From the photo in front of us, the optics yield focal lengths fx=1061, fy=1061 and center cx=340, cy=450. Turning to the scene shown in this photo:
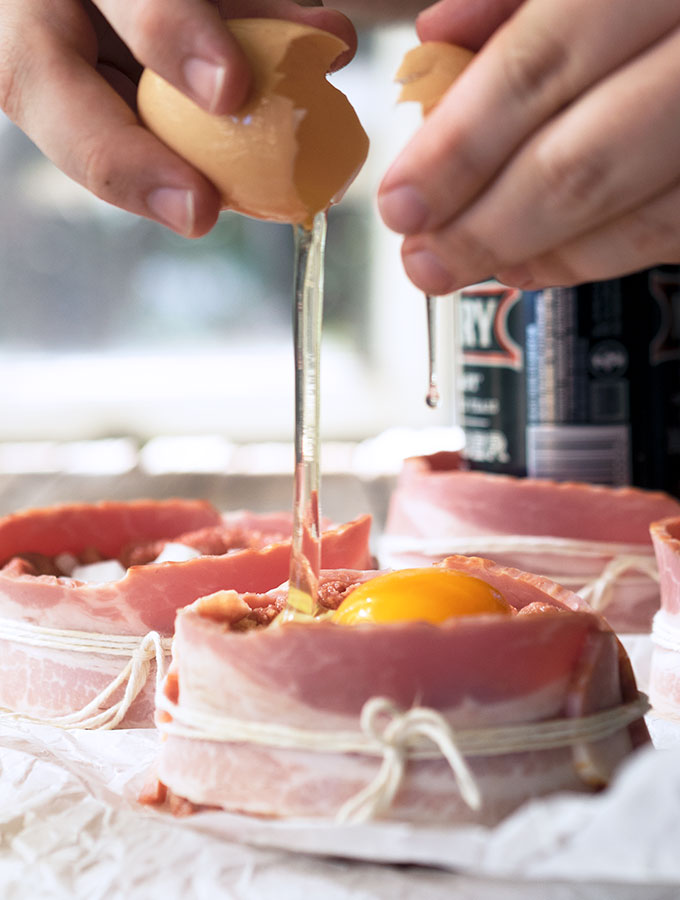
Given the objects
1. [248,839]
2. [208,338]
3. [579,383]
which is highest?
[208,338]

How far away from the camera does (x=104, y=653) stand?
649 mm

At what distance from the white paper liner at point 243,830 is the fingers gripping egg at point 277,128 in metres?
0.28


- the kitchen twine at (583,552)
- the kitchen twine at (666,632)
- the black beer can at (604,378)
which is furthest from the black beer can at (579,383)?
the kitchen twine at (666,632)

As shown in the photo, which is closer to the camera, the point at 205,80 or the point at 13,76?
the point at 205,80

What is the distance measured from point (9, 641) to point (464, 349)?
591 millimetres

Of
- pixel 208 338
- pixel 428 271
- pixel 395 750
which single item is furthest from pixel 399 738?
pixel 208 338

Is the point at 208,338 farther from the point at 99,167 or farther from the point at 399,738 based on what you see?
the point at 399,738

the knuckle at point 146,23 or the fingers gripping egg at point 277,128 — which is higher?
the knuckle at point 146,23

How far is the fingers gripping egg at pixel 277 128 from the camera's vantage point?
48 cm

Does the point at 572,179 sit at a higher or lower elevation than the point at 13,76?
lower

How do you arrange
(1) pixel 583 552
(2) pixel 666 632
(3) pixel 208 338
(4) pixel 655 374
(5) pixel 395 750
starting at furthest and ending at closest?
(3) pixel 208 338
(4) pixel 655 374
(1) pixel 583 552
(2) pixel 666 632
(5) pixel 395 750

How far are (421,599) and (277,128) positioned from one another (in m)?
0.23

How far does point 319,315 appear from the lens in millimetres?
535

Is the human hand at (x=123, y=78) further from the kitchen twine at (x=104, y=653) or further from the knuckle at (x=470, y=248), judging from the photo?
the kitchen twine at (x=104, y=653)
